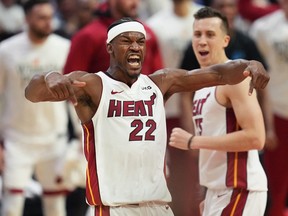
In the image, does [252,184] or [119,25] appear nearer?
[119,25]

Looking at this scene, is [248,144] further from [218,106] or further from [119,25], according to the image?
[119,25]

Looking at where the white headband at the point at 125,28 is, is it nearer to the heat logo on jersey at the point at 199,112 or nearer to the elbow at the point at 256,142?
the heat logo on jersey at the point at 199,112

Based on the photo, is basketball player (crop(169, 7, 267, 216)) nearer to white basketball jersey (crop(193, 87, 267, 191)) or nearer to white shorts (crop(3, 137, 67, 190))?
white basketball jersey (crop(193, 87, 267, 191))

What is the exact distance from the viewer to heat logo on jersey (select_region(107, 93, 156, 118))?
21.3ft

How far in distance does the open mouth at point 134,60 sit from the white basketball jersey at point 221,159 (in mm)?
861

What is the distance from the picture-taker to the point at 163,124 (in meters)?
6.66

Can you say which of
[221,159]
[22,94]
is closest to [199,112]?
[221,159]

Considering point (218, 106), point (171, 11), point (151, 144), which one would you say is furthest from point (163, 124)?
point (171, 11)

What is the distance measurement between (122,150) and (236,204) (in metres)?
1.04

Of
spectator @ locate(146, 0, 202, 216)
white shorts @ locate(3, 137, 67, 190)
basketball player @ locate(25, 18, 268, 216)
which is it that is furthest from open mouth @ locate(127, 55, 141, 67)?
spectator @ locate(146, 0, 202, 216)

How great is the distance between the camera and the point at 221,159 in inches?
283

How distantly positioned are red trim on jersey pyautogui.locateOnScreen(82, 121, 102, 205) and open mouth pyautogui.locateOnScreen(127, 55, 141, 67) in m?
0.47

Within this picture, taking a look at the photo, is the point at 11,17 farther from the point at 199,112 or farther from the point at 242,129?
the point at 242,129

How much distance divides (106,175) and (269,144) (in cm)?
378
